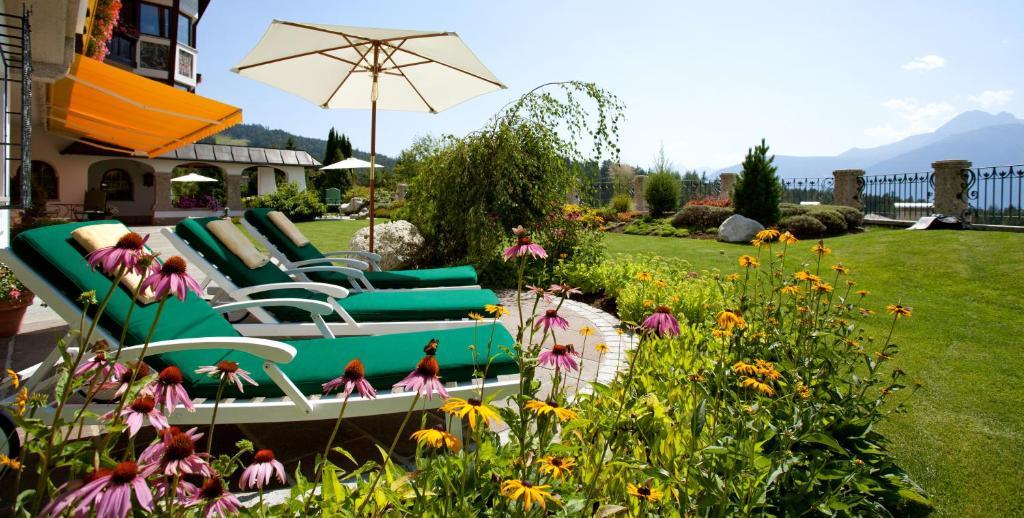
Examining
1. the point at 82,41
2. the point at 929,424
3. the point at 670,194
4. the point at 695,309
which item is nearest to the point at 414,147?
the point at 670,194

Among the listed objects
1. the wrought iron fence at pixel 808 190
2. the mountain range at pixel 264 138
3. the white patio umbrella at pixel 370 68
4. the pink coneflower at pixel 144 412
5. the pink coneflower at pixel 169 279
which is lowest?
the pink coneflower at pixel 144 412

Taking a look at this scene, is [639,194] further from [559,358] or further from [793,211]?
[559,358]

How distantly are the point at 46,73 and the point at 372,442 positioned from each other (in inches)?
340

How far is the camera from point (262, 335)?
4.55 m

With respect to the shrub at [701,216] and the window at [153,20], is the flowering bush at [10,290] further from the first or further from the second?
the window at [153,20]

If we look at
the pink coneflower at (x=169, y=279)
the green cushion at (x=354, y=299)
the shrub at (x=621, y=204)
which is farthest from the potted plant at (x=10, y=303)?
the shrub at (x=621, y=204)

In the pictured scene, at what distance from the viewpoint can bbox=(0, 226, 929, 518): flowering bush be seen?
4.02 ft

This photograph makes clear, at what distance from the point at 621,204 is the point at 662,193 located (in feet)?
7.91

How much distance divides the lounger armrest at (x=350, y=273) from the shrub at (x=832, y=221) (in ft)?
43.9

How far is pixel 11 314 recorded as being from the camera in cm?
540

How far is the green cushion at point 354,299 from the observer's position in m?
4.78

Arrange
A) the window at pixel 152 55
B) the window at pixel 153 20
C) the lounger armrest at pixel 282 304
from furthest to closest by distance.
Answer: the window at pixel 152 55 → the window at pixel 153 20 → the lounger armrest at pixel 282 304

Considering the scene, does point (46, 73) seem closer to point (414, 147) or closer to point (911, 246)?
point (911, 246)

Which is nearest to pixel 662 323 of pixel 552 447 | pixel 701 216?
pixel 552 447
